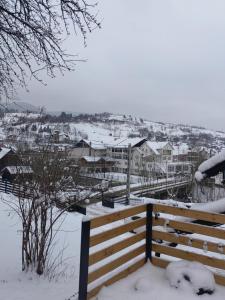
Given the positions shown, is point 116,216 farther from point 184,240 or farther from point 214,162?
point 214,162

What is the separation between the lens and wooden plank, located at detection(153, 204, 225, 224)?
4.14 m

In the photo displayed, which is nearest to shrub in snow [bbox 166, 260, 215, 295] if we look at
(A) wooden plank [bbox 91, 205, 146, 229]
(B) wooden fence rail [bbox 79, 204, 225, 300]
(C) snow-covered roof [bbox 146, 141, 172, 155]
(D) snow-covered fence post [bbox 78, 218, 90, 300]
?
(B) wooden fence rail [bbox 79, 204, 225, 300]

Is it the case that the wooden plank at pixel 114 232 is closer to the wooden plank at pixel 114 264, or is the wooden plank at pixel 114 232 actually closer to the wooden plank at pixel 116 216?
the wooden plank at pixel 116 216

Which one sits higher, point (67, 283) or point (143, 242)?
point (143, 242)

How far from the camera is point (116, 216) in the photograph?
4137 millimetres

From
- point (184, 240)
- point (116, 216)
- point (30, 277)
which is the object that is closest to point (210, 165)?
point (116, 216)

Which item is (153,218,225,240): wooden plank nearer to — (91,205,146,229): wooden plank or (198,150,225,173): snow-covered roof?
(91,205,146,229): wooden plank

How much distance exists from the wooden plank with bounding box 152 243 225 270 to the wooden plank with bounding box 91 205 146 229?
0.62 meters

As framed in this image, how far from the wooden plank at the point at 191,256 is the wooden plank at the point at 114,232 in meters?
0.44

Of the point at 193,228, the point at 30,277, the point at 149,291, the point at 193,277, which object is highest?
the point at 193,228

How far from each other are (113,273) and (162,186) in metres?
38.7

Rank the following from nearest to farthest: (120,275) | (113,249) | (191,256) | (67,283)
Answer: (113,249)
(120,275)
(191,256)
(67,283)

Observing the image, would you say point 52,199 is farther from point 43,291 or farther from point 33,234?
point 43,291

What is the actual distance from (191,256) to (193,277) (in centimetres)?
45
